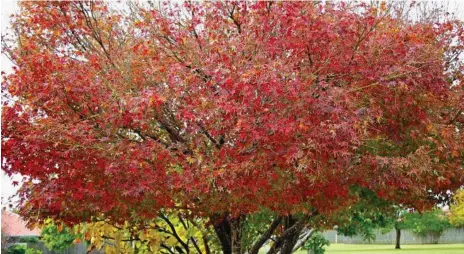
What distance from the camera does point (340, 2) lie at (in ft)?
30.3

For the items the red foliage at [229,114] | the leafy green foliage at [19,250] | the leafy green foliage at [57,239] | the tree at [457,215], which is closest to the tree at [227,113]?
the red foliage at [229,114]

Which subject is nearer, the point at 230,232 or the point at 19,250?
the point at 230,232

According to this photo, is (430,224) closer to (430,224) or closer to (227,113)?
(430,224)

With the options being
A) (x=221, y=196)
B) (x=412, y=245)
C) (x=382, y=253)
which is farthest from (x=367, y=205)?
(x=412, y=245)

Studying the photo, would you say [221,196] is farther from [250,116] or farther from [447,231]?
[447,231]

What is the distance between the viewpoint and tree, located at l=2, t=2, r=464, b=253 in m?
7.84

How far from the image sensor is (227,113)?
7.66 metres

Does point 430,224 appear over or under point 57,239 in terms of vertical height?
over

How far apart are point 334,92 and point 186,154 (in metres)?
2.07

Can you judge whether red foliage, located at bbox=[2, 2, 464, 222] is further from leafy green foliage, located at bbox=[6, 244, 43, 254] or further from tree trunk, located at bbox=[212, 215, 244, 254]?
leafy green foliage, located at bbox=[6, 244, 43, 254]

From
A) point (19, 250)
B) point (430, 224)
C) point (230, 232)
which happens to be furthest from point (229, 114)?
point (430, 224)

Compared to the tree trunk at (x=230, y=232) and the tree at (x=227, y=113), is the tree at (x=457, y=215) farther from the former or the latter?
the tree at (x=227, y=113)

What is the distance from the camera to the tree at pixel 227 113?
7.84 metres

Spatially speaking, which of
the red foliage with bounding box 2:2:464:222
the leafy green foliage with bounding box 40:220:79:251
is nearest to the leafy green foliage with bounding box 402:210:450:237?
the leafy green foliage with bounding box 40:220:79:251
